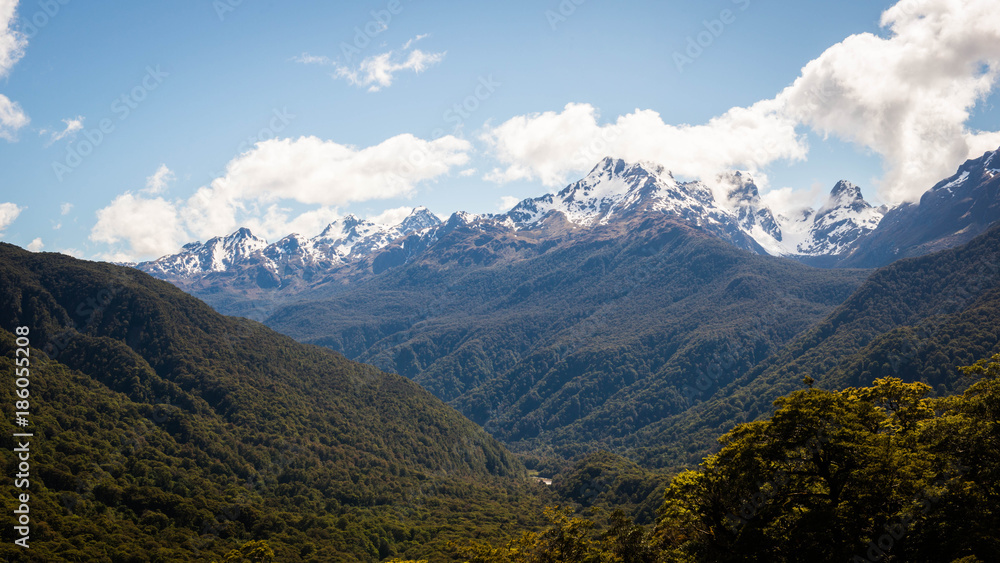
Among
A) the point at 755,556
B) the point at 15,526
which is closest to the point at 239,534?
the point at 15,526

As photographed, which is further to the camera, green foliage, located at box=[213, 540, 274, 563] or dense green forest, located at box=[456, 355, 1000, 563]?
green foliage, located at box=[213, 540, 274, 563]

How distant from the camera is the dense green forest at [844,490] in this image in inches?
1666

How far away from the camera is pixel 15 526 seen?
367 feet

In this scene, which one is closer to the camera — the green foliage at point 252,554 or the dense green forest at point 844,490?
the dense green forest at point 844,490

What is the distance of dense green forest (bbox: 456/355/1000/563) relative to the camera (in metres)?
42.3

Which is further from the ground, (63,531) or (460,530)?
(63,531)

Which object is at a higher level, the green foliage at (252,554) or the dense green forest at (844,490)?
the green foliage at (252,554)

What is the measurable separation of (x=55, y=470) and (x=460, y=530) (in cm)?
11468

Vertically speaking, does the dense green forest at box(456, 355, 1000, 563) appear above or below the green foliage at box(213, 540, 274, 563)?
below

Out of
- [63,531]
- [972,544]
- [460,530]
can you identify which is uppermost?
[63,531]

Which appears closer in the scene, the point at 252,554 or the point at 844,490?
the point at 844,490

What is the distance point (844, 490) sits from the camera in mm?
47312

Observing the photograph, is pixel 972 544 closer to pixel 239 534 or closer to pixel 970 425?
pixel 970 425

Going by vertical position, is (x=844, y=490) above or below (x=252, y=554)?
below
